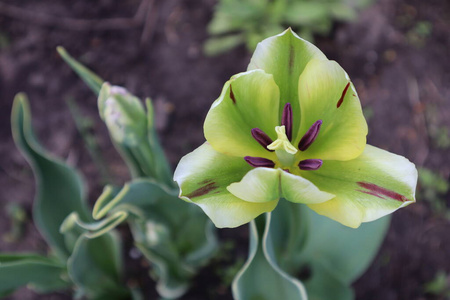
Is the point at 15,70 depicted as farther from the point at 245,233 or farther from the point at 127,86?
the point at 245,233

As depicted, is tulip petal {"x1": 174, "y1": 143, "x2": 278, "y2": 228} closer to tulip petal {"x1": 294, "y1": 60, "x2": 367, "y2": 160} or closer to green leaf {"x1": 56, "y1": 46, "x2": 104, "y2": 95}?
tulip petal {"x1": 294, "y1": 60, "x2": 367, "y2": 160}

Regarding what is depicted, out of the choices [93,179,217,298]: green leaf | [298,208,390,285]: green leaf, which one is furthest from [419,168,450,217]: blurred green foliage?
[93,179,217,298]: green leaf

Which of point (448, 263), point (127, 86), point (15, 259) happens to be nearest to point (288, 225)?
point (15, 259)

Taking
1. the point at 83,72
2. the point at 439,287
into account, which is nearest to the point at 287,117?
the point at 83,72

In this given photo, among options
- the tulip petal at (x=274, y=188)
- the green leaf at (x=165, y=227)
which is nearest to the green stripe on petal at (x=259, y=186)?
the tulip petal at (x=274, y=188)

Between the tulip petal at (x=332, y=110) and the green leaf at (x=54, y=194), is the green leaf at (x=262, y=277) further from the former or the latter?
the green leaf at (x=54, y=194)

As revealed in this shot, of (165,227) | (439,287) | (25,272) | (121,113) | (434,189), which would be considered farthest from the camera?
(434,189)

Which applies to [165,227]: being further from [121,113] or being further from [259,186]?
[259,186]
